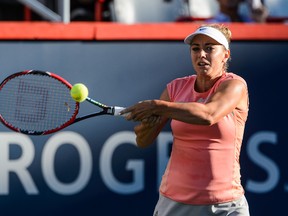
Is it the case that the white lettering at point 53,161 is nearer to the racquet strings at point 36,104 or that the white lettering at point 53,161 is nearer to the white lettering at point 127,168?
the white lettering at point 127,168

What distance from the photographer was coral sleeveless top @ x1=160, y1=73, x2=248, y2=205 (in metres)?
3.77

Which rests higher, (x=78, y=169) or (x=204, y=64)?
(x=204, y=64)

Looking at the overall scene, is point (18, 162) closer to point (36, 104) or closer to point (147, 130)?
point (36, 104)

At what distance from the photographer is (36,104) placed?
4.83 m

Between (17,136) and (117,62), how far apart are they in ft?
2.72

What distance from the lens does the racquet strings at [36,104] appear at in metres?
4.77

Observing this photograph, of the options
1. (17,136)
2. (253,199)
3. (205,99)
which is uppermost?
(205,99)

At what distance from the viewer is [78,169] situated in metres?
5.47

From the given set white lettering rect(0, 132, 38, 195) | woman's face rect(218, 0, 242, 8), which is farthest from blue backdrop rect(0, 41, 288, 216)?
woman's face rect(218, 0, 242, 8)

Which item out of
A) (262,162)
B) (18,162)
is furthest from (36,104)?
(262,162)

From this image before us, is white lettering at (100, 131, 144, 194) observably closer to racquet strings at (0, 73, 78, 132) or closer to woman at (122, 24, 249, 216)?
racquet strings at (0, 73, 78, 132)

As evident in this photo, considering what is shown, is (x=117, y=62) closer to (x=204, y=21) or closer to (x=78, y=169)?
(x=78, y=169)

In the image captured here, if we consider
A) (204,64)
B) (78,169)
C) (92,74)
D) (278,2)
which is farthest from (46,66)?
(278,2)

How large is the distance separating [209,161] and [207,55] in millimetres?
492
